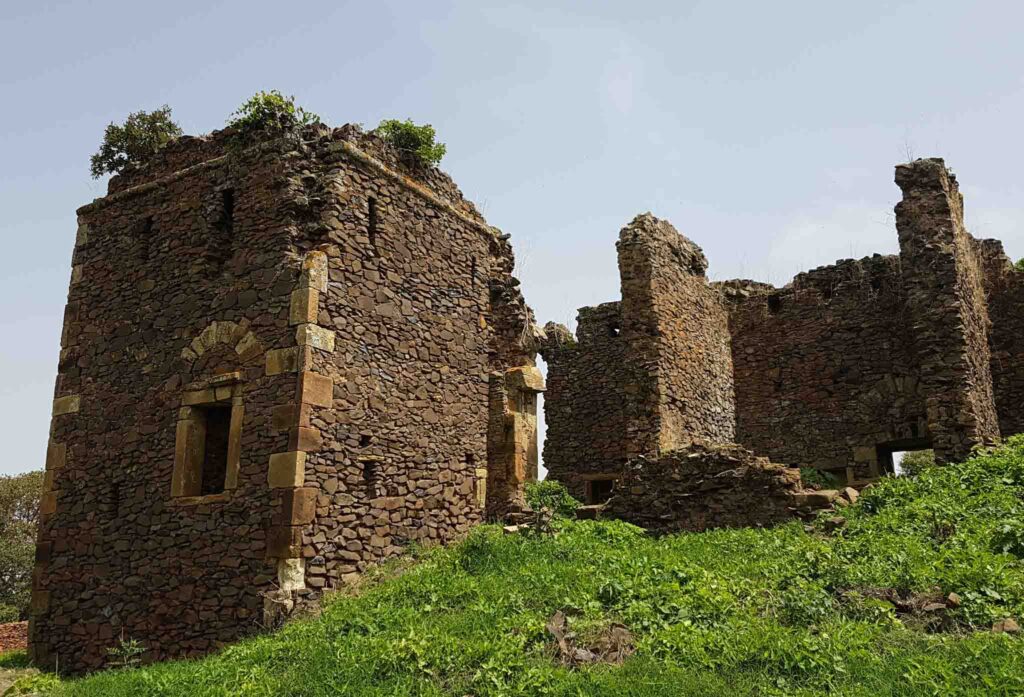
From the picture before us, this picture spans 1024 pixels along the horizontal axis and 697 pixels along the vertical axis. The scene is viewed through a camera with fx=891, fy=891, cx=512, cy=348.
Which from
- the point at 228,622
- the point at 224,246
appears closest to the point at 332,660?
the point at 228,622

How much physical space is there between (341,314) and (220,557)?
3203 millimetres

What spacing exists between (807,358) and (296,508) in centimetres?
1374

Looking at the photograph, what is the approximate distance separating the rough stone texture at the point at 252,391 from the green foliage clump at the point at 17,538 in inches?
670

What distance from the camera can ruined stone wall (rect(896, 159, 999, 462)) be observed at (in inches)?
605

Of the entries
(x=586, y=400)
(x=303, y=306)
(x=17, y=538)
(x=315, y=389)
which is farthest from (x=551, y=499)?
(x=17, y=538)

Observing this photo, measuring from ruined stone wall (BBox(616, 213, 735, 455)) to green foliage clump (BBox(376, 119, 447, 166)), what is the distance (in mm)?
6734

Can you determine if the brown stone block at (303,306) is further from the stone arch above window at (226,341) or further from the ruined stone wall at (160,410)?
the stone arch above window at (226,341)

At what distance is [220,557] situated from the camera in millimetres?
10320

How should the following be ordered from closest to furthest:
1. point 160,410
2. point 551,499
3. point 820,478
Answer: point 160,410, point 551,499, point 820,478

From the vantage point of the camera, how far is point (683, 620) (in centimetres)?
779

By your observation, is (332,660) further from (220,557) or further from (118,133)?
(118,133)

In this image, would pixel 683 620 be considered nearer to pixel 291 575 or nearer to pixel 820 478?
pixel 291 575

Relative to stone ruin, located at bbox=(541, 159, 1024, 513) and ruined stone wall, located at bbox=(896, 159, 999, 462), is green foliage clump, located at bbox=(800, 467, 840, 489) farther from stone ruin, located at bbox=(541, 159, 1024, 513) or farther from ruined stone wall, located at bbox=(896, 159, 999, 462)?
ruined stone wall, located at bbox=(896, 159, 999, 462)

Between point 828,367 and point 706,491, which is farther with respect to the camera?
point 828,367
